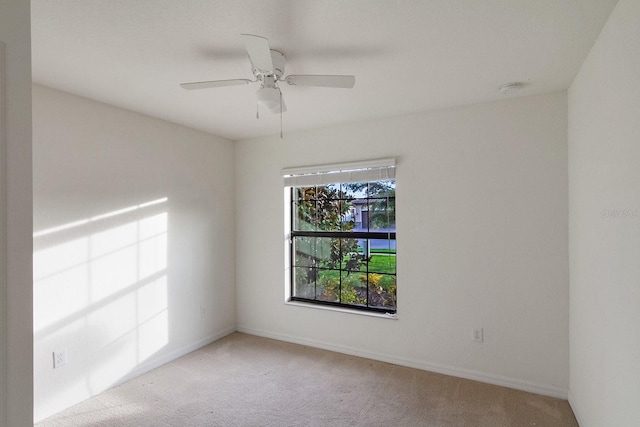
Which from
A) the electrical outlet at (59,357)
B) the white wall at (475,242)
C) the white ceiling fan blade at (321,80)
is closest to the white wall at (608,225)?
the white wall at (475,242)

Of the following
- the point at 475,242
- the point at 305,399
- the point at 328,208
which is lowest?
the point at 305,399

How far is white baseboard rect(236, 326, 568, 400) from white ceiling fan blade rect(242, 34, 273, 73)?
272 cm

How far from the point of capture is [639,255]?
1379mm

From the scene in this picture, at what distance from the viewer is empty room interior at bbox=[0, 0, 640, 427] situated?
1549 millimetres

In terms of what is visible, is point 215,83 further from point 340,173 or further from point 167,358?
point 167,358

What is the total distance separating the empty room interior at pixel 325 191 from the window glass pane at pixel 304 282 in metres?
0.02

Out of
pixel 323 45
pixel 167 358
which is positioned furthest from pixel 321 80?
pixel 167 358

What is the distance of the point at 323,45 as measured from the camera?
188 centimetres

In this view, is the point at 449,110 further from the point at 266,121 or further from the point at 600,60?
the point at 266,121

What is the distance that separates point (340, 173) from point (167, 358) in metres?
2.48

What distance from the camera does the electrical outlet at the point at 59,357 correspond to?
2.46 meters

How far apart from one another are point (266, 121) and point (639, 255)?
2884 millimetres

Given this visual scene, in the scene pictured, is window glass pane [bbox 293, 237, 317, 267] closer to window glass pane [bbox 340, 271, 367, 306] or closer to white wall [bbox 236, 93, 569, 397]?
window glass pane [bbox 340, 271, 367, 306]
